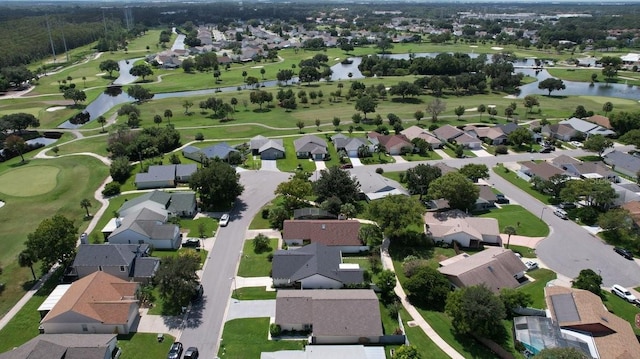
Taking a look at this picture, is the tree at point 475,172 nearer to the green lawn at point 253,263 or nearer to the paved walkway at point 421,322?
the paved walkway at point 421,322

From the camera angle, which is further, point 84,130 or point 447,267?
point 84,130

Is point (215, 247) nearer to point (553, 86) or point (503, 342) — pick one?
point (503, 342)

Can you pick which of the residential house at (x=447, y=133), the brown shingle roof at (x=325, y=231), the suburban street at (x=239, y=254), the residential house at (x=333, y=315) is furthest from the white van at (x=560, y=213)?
the residential house at (x=333, y=315)

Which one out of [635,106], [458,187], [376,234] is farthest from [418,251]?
[635,106]

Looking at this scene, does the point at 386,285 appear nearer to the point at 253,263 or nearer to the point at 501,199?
the point at 253,263

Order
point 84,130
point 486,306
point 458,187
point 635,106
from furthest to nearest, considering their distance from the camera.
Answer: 1. point 635,106
2. point 84,130
3. point 458,187
4. point 486,306

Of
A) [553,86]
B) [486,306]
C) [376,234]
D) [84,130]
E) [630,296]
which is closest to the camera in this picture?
[486,306]
